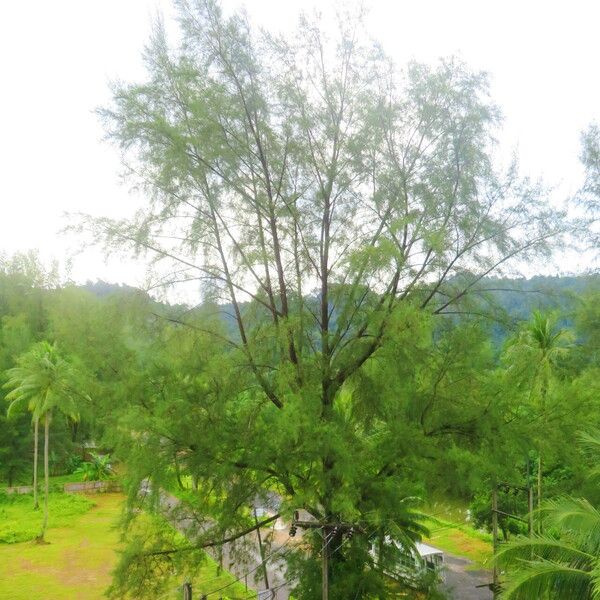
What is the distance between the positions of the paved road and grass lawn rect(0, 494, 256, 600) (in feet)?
17.7

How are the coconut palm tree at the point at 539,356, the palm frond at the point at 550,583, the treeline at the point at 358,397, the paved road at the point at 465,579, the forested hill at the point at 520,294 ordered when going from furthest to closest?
the paved road at the point at 465,579 → the forested hill at the point at 520,294 → the coconut palm tree at the point at 539,356 → the treeline at the point at 358,397 → the palm frond at the point at 550,583

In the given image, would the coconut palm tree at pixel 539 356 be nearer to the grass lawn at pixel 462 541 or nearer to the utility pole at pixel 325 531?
the utility pole at pixel 325 531

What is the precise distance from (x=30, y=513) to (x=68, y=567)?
7.31 metres

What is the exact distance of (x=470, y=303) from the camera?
9.28m

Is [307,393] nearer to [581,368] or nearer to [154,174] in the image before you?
[154,174]

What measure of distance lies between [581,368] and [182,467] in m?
7.86

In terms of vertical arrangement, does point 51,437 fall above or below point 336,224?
below

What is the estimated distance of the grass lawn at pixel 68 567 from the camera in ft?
49.8

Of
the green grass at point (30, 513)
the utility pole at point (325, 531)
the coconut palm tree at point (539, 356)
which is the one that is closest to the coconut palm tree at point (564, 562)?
the coconut palm tree at point (539, 356)

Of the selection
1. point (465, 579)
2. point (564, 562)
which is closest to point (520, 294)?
point (564, 562)

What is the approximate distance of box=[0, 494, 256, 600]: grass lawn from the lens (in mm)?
15188

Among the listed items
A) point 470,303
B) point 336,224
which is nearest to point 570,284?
point 470,303

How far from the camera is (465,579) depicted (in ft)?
53.8

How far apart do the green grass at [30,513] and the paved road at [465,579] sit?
1330 cm
